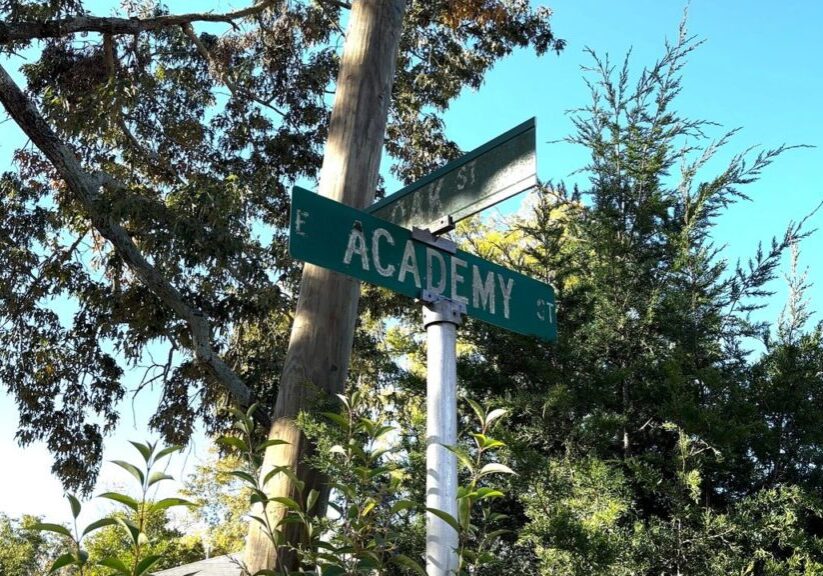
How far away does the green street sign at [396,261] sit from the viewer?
2.46m

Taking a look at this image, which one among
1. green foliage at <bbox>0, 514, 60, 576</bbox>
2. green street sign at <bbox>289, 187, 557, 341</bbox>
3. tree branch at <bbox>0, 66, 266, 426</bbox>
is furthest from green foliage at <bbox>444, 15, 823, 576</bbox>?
green foliage at <bbox>0, 514, 60, 576</bbox>

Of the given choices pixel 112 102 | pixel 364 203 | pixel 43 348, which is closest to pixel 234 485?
pixel 43 348

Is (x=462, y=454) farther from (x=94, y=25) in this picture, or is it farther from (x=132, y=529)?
(x=94, y=25)

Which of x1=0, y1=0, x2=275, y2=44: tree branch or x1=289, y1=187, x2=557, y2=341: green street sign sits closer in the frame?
x1=289, y1=187, x2=557, y2=341: green street sign

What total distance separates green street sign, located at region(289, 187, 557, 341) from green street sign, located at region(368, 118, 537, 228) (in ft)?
0.48

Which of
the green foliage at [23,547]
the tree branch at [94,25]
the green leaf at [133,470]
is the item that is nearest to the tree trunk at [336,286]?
the green leaf at [133,470]

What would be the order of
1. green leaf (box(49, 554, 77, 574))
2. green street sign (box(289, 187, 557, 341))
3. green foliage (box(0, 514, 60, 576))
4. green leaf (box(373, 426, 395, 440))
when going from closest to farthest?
green leaf (box(49, 554, 77, 574)) → green leaf (box(373, 426, 395, 440)) → green street sign (box(289, 187, 557, 341)) → green foliage (box(0, 514, 60, 576))

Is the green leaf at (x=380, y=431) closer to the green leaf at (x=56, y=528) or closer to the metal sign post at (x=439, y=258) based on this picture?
the metal sign post at (x=439, y=258)

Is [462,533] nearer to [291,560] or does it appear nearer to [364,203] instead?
[291,560]

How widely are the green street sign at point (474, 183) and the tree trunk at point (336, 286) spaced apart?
2.04 m

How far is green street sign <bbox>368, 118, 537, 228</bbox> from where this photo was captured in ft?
8.55

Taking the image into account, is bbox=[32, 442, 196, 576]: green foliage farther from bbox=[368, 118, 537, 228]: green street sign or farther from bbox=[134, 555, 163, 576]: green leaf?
bbox=[368, 118, 537, 228]: green street sign

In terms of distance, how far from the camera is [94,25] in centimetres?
909

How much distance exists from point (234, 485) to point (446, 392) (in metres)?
20.7
